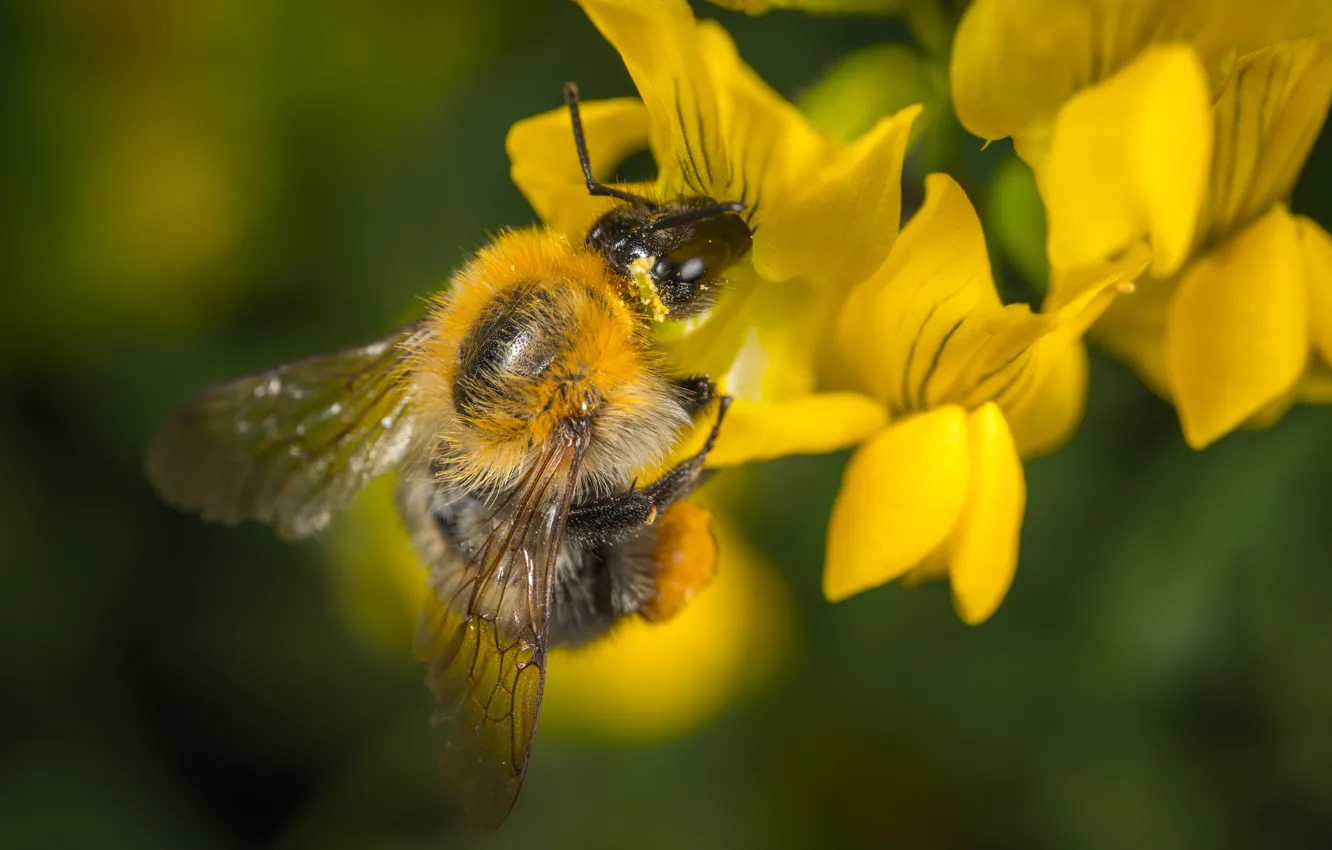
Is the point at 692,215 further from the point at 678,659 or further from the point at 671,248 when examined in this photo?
the point at 678,659

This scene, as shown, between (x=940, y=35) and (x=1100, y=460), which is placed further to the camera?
(x=1100, y=460)

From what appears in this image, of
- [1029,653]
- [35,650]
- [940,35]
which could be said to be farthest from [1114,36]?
[35,650]

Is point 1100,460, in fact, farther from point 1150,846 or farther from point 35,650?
point 35,650

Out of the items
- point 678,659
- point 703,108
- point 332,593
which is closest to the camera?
point 703,108

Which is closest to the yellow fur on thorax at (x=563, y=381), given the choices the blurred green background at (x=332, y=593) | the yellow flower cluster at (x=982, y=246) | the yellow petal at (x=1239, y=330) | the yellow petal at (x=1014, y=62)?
the yellow flower cluster at (x=982, y=246)

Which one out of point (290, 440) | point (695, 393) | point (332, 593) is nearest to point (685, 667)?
point (332, 593)

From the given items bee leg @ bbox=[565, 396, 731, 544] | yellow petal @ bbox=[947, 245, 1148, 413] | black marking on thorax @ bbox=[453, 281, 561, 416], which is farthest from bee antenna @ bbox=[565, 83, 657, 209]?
yellow petal @ bbox=[947, 245, 1148, 413]

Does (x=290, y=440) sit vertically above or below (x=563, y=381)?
below

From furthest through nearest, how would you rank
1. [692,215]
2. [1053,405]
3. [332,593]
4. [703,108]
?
[332,593]
[1053,405]
[692,215]
[703,108]
